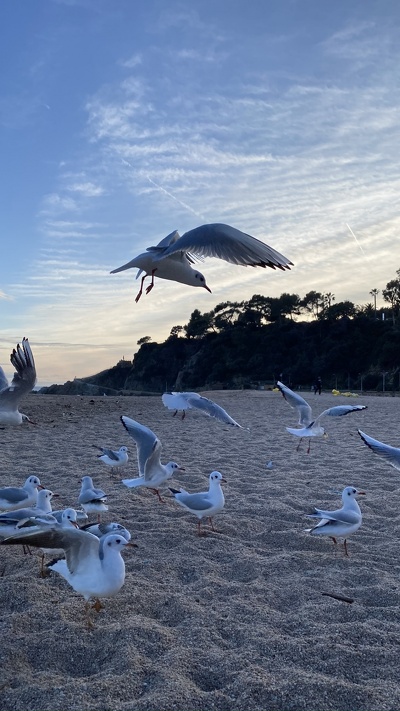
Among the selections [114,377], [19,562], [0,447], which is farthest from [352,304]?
[19,562]

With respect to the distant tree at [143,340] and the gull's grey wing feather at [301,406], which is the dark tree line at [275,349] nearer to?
the distant tree at [143,340]

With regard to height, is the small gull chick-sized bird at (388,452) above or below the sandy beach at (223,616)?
above

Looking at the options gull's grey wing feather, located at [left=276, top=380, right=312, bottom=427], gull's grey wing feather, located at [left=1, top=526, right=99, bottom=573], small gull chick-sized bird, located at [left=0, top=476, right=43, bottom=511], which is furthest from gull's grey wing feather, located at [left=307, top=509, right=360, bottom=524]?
gull's grey wing feather, located at [left=276, top=380, right=312, bottom=427]

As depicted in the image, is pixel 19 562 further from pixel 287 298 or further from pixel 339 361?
pixel 287 298

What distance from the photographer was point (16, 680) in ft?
8.11

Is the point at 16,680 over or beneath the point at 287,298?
beneath

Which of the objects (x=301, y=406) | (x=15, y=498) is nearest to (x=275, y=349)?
(x=301, y=406)

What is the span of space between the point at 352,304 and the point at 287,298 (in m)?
9.13

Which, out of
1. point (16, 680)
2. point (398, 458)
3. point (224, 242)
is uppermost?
point (224, 242)

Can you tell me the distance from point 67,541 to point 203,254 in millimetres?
2371

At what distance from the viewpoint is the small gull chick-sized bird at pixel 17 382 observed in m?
6.48

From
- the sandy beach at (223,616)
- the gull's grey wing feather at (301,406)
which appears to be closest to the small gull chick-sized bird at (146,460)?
the sandy beach at (223,616)

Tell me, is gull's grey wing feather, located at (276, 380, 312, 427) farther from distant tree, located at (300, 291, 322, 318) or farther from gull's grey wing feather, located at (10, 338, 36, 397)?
distant tree, located at (300, 291, 322, 318)

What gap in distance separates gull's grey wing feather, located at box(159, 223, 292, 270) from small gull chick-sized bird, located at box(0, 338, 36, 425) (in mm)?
2556
